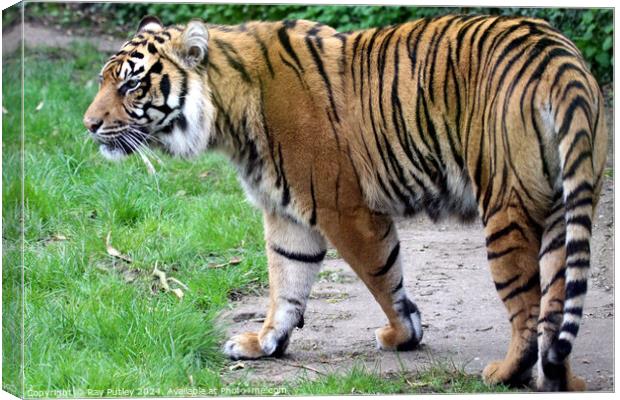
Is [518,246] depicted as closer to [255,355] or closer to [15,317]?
[255,355]

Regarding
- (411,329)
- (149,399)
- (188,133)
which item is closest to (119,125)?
(188,133)

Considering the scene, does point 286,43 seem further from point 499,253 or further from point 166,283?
point 499,253

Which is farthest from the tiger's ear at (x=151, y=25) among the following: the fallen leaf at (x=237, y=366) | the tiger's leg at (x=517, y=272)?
the tiger's leg at (x=517, y=272)

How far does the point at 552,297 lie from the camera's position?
3.99 m

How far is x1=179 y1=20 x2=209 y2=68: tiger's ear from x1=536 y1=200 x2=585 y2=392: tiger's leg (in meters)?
1.28

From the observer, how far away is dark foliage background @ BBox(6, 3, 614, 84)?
4281 mm

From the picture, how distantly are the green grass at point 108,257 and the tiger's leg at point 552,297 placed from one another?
0.29 m

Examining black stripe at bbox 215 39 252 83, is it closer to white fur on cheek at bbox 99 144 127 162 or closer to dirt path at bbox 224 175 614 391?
white fur on cheek at bbox 99 144 127 162

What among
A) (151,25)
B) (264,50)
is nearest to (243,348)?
(264,50)

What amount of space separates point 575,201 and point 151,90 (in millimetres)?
1470

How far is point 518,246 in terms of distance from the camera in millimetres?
3914

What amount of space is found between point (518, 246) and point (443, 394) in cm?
58

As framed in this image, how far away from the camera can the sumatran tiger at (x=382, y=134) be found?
3926 mm

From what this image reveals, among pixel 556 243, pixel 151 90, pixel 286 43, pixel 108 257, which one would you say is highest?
pixel 286 43
